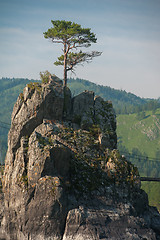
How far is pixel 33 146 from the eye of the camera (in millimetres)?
28906

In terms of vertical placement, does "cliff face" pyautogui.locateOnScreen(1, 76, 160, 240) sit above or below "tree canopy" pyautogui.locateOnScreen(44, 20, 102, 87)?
below

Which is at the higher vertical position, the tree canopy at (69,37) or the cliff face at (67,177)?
the tree canopy at (69,37)

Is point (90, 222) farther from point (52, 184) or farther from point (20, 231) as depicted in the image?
point (20, 231)

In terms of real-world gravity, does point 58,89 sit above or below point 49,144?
above

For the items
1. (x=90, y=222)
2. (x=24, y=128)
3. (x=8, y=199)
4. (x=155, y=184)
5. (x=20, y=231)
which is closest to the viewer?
(x=90, y=222)

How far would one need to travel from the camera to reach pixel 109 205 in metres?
28.0

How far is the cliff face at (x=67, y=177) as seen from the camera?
83.1ft

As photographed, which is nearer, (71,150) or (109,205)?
(109,205)

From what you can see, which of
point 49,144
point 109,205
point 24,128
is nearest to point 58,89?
point 24,128

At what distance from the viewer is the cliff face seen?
25.3 metres

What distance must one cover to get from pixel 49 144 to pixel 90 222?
383 inches

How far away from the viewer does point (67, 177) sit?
28.9 meters

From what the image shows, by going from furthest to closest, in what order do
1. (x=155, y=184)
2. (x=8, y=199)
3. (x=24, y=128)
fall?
(x=155, y=184) → (x=24, y=128) → (x=8, y=199)

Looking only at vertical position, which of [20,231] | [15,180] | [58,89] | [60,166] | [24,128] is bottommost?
[20,231]
